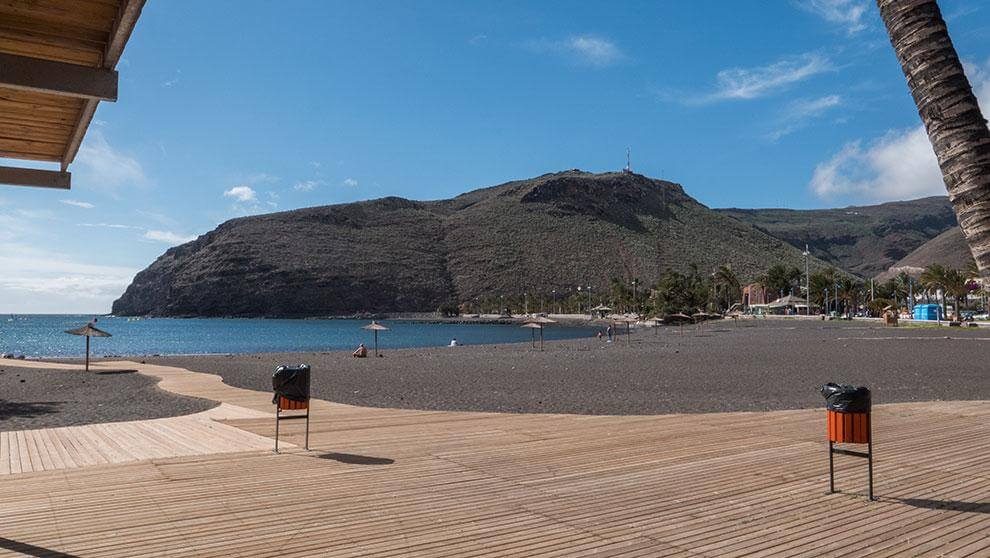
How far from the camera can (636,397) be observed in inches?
591

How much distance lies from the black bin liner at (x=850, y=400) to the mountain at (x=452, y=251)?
5679 inches

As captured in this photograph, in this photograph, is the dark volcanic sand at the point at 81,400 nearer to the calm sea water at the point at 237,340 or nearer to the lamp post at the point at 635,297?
the calm sea water at the point at 237,340

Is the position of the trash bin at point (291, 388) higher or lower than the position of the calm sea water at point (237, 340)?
higher

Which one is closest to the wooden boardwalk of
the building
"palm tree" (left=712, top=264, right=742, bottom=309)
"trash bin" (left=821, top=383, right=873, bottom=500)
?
"trash bin" (left=821, top=383, right=873, bottom=500)

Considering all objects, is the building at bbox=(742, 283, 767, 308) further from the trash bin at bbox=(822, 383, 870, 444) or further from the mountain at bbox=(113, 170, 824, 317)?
the trash bin at bbox=(822, 383, 870, 444)

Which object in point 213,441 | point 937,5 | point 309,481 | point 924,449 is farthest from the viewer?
Result: point 213,441

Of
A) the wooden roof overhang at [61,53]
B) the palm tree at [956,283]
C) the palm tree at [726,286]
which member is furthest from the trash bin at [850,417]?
the palm tree at [726,286]

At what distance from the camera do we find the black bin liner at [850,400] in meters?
5.09

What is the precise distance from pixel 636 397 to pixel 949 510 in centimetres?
1046

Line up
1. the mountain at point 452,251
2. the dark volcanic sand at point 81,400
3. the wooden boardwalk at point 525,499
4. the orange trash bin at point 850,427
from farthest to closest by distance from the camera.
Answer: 1. the mountain at point 452,251
2. the dark volcanic sand at point 81,400
3. the orange trash bin at point 850,427
4. the wooden boardwalk at point 525,499

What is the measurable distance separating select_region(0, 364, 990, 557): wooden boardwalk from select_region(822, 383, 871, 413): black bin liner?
664mm

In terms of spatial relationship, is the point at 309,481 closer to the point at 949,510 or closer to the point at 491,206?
the point at 949,510

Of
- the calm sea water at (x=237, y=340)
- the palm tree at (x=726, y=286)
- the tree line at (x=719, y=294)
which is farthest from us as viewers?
the palm tree at (x=726, y=286)

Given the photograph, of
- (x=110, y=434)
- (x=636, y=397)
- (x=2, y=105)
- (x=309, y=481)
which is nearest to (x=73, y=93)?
(x=2, y=105)
